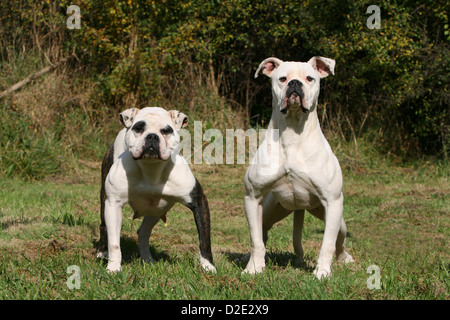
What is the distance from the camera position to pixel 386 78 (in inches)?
516

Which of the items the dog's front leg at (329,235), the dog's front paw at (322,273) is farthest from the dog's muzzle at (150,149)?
the dog's front paw at (322,273)

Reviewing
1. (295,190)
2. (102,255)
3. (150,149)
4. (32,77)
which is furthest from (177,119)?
(32,77)

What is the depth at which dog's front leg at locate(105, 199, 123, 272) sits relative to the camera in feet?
15.5

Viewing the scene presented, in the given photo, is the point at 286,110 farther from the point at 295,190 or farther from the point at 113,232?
the point at 113,232

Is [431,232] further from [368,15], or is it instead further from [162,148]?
[368,15]

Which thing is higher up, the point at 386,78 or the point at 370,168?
the point at 386,78

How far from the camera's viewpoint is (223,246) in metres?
6.48

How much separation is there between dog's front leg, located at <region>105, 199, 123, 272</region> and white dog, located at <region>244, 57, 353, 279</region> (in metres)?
1.04

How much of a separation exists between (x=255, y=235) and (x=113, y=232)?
45.4 inches

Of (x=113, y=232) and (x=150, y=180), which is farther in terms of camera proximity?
(x=150, y=180)

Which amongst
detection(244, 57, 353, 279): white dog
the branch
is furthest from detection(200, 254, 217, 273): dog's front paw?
the branch

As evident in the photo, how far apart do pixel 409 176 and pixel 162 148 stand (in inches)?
334
